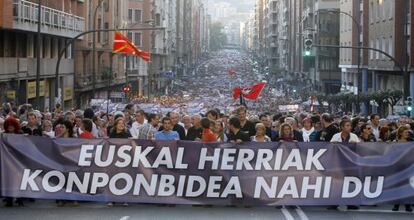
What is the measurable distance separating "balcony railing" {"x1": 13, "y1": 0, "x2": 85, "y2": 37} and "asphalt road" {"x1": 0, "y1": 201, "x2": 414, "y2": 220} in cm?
2486

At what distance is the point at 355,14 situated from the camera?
69.6 meters

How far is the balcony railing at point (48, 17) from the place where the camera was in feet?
126

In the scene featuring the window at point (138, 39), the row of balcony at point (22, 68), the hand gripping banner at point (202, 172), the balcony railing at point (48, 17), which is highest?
the window at point (138, 39)

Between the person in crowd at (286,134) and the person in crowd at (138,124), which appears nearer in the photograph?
the person in crowd at (286,134)

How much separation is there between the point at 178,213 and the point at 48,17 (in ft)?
110

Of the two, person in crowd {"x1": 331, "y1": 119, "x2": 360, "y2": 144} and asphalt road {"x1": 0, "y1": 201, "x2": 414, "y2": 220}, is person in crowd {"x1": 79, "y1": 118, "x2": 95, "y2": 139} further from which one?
person in crowd {"x1": 331, "y1": 119, "x2": 360, "y2": 144}

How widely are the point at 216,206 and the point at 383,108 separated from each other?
4159 cm

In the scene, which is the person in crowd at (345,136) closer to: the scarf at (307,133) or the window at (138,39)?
the scarf at (307,133)

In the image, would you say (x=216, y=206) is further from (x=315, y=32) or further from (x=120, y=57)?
(x=315, y=32)

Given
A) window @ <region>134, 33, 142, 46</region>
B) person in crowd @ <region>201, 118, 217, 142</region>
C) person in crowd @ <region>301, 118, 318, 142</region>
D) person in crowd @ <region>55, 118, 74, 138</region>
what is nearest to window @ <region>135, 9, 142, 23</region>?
window @ <region>134, 33, 142, 46</region>

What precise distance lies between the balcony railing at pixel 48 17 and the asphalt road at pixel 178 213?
24857 mm

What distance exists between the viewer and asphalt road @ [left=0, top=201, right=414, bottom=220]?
13406 mm

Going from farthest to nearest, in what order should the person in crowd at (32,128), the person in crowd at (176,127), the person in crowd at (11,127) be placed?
the person in crowd at (176,127) → the person in crowd at (32,128) → the person in crowd at (11,127)

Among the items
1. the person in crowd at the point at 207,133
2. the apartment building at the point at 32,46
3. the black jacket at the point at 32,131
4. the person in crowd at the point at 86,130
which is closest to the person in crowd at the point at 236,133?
the person in crowd at the point at 207,133
